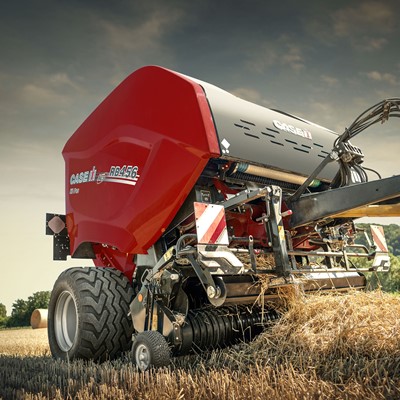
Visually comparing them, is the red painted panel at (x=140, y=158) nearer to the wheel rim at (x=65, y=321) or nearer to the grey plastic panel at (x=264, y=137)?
the grey plastic panel at (x=264, y=137)

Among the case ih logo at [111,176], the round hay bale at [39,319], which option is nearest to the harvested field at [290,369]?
the case ih logo at [111,176]

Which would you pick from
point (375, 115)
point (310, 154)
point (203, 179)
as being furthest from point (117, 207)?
point (375, 115)

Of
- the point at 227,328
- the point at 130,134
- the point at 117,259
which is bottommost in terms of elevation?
the point at 227,328

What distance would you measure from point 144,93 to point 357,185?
7.00ft

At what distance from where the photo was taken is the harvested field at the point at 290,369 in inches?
103

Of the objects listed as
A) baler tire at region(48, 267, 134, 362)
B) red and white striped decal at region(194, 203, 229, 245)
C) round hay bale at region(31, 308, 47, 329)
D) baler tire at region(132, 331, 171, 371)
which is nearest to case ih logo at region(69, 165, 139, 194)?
baler tire at region(48, 267, 134, 362)

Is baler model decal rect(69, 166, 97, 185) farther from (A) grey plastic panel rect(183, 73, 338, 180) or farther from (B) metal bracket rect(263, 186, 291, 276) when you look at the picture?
(B) metal bracket rect(263, 186, 291, 276)

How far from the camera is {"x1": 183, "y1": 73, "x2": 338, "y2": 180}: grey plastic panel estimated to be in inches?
167

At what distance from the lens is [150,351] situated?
3496mm

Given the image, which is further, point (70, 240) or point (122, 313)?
point (70, 240)

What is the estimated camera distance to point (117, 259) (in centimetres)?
495

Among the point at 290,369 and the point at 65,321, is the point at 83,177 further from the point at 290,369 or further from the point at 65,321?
the point at 290,369

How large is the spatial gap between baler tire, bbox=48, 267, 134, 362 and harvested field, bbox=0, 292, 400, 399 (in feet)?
→ 0.75

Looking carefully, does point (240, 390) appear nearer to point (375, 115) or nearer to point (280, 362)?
point (280, 362)
